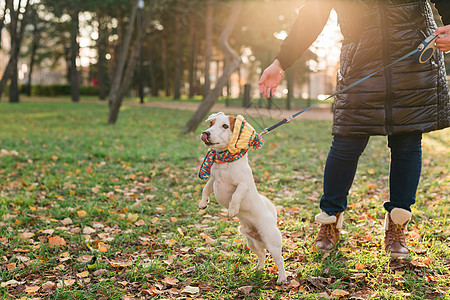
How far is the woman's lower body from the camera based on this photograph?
9.10 feet

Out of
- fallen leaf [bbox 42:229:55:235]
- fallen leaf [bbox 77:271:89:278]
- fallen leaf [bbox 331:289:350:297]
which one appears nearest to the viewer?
fallen leaf [bbox 331:289:350:297]

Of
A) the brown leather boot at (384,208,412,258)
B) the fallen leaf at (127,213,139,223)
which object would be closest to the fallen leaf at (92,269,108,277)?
the fallen leaf at (127,213,139,223)

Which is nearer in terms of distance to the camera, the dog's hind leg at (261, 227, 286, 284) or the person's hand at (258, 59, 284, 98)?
the dog's hind leg at (261, 227, 286, 284)

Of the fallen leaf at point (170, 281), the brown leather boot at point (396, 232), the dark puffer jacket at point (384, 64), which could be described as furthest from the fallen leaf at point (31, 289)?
the brown leather boot at point (396, 232)

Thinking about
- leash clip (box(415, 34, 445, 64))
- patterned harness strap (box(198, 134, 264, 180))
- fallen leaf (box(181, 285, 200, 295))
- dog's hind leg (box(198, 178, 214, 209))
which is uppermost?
leash clip (box(415, 34, 445, 64))

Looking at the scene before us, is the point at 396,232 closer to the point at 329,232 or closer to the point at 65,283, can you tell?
the point at 329,232

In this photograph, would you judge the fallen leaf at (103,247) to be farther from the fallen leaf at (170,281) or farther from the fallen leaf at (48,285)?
the fallen leaf at (170,281)

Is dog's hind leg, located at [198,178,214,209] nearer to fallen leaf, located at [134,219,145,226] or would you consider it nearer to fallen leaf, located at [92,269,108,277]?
fallen leaf, located at [92,269,108,277]

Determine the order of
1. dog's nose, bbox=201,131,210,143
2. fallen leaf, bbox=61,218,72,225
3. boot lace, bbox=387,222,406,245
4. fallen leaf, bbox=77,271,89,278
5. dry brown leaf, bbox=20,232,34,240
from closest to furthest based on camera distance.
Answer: dog's nose, bbox=201,131,210,143 < fallen leaf, bbox=77,271,89,278 < boot lace, bbox=387,222,406,245 < dry brown leaf, bbox=20,232,34,240 < fallen leaf, bbox=61,218,72,225

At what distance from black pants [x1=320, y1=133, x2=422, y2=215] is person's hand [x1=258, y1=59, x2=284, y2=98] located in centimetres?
59

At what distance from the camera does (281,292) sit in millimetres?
2480

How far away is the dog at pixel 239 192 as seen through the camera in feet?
7.38

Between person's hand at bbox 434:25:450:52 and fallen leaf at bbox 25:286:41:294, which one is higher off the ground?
person's hand at bbox 434:25:450:52

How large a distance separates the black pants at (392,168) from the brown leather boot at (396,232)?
2.0 inches
